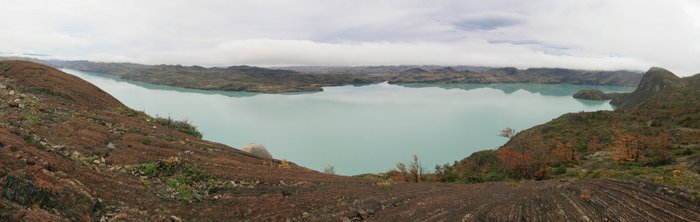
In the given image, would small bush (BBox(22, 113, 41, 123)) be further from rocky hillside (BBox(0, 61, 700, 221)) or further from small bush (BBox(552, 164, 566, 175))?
small bush (BBox(552, 164, 566, 175))

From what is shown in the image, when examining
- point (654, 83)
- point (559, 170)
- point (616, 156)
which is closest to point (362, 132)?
point (559, 170)

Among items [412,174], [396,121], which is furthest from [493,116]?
[412,174]

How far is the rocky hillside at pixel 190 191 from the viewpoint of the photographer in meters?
10.5

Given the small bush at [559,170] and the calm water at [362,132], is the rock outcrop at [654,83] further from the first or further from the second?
the small bush at [559,170]

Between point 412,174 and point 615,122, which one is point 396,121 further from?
point 412,174

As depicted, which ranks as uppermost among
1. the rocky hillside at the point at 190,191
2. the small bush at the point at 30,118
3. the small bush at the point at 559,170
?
the small bush at the point at 30,118

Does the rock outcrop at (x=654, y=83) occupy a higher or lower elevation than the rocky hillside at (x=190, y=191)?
higher

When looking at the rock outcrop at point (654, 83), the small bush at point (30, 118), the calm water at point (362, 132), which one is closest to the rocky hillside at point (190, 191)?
the small bush at point (30, 118)

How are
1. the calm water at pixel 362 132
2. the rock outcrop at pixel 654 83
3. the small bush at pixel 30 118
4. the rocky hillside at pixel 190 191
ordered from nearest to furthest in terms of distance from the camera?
the rocky hillside at pixel 190 191 → the small bush at pixel 30 118 → the calm water at pixel 362 132 → the rock outcrop at pixel 654 83

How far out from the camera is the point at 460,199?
18.0 metres

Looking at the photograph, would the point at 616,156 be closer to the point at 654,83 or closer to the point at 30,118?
the point at 30,118

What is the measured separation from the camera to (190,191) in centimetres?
1463

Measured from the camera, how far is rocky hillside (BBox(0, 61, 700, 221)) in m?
10.5

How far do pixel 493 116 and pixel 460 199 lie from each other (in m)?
105
